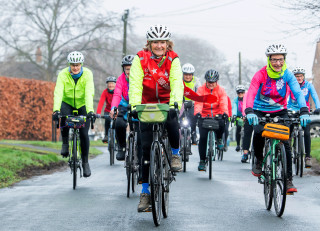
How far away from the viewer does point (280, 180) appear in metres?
6.96

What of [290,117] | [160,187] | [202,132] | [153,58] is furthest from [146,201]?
[202,132]

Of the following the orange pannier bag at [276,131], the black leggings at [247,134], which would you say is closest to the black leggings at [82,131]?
the orange pannier bag at [276,131]

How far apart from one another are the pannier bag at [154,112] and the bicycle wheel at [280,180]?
155 cm

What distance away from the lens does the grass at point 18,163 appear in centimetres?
1131

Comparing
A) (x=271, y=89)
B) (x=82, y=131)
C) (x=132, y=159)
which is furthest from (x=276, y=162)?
(x=82, y=131)

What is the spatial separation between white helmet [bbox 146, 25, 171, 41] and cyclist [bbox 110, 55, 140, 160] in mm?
2695

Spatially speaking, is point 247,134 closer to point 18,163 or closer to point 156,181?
point 18,163

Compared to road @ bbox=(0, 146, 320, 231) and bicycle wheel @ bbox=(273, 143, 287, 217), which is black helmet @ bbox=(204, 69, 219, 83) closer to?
road @ bbox=(0, 146, 320, 231)

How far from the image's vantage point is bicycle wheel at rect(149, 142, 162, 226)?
237 inches

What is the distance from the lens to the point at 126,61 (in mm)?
9688

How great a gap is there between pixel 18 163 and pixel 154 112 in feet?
25.7

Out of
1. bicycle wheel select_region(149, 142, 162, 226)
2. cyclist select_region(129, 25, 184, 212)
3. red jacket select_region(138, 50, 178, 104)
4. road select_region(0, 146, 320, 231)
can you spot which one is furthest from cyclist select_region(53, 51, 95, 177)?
bicycle wheel select_region(149, 142, 162, 226)

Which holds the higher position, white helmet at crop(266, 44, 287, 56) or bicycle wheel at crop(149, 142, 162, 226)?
white helmet at crop(266, 44, 287, 56)

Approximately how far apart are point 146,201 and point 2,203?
7.68 feet
